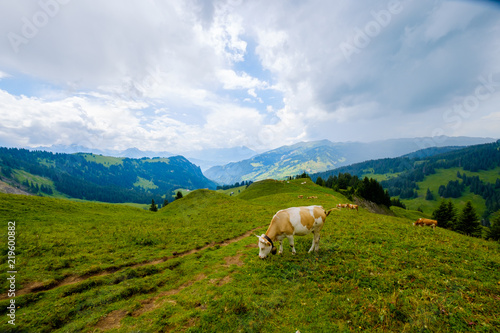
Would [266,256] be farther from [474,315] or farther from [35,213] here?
[35,213]

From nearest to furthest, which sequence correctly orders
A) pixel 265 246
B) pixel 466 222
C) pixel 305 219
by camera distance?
pixel 265 246, pixel 305 219, pixel 466 222

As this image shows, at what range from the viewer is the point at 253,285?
9781 mm

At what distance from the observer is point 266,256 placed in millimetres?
12578

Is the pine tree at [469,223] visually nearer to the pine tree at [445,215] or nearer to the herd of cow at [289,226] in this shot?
the pine tree at [445,215]

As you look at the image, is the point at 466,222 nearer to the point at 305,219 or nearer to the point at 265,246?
the point at 305,219

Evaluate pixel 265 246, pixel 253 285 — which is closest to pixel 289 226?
pixel 265 246

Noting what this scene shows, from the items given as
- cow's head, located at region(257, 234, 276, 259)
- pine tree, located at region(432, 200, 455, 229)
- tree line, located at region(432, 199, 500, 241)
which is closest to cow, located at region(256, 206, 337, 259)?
cow's head, located at region(257, 234, 276, 259)

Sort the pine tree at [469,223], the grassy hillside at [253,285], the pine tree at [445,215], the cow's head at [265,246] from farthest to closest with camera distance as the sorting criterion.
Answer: the pine tree at [445,215] → the pine tree at [469,223] → the cow's head at [265,246] → the grassy hillside at [253,285]

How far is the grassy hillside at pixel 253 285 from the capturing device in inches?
289

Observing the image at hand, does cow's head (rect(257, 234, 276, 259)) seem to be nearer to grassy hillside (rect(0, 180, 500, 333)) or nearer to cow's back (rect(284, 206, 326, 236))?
grassy hillside (rect(0, 180, 500, 333))

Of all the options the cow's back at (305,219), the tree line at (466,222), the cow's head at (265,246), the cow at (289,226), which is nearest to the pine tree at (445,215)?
the tree line at (466,222)

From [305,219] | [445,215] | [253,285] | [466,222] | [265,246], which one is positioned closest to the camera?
[253,285]

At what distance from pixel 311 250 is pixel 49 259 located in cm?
1831

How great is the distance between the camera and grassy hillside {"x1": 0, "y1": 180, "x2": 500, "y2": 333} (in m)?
7.34
